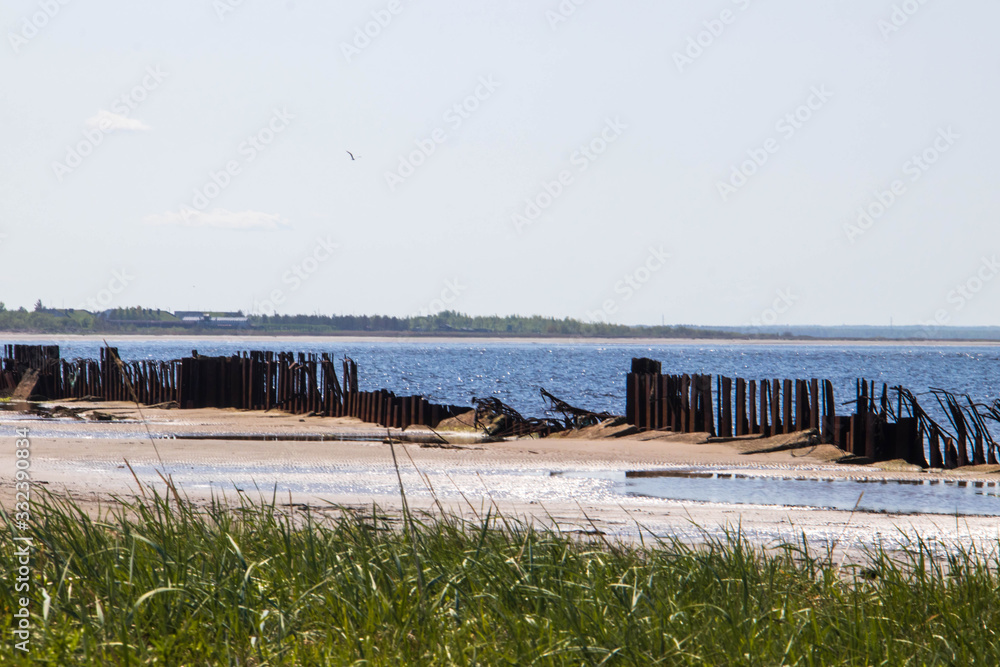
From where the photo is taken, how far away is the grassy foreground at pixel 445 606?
13.5ft

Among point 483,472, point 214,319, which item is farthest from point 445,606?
point 214,319

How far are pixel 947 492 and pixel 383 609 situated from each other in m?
10.9

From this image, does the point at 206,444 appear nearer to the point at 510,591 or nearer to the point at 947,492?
the point at 947,492

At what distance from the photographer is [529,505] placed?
10469mm

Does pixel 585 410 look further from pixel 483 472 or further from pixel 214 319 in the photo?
pixel 214 319

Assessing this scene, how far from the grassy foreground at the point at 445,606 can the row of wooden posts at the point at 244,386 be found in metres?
15.9

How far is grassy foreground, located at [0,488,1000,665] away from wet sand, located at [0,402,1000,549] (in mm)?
1303

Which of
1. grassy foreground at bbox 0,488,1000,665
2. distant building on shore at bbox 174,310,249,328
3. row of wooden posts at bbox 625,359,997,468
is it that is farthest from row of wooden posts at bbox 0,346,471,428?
distant building on shore at bbox 174,310,249,328

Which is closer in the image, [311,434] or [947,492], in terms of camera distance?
[947,492]

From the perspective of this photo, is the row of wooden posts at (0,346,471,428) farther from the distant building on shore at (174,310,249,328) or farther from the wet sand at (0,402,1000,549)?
the distant building on shore at (174,310,249,328)

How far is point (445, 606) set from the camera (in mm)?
4641

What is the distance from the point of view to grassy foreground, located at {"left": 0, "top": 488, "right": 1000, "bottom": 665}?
13.5 feet

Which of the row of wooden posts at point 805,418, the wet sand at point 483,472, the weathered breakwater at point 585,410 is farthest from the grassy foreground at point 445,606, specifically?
the row of wooden posts at point 805,418

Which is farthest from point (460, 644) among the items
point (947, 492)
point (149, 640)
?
point (947, 492)
